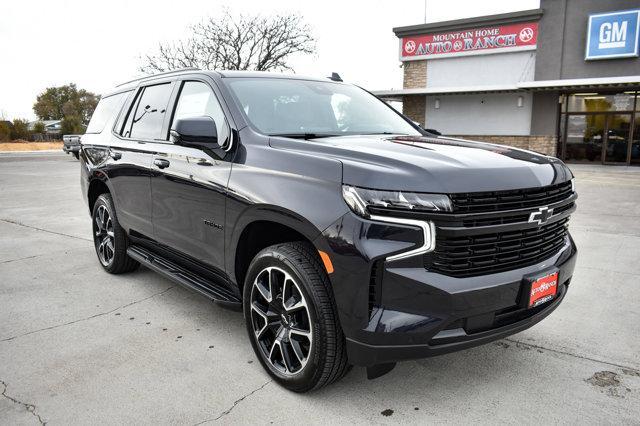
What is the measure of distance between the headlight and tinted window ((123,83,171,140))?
217 centimetres

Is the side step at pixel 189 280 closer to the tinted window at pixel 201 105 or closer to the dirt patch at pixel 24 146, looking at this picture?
the tinted window at pixel 201 105

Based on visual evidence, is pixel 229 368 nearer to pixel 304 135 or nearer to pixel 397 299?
pixel 397 299

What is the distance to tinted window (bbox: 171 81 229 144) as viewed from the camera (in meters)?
3.32

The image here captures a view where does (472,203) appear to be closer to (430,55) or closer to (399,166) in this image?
(399,166)

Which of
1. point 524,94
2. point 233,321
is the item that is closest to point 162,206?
point 233,321

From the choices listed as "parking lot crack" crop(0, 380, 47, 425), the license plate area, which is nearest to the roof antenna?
the license plate area

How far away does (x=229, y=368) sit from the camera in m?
3.09

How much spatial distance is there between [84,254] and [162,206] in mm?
2628

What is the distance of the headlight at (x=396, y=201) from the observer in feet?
7.39

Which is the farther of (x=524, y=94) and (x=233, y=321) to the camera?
(x=524, y=94)

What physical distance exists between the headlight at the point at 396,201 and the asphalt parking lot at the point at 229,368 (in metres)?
1.11

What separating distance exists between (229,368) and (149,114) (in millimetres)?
2359

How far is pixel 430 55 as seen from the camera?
22.6 metres

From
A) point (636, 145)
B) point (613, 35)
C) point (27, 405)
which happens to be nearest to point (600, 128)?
point (636, 145)
